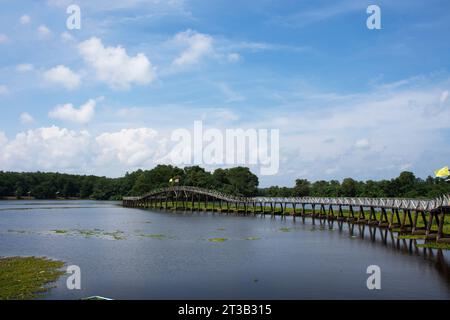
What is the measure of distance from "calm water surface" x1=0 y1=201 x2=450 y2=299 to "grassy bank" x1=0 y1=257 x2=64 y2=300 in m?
1.00

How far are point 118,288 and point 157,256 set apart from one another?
12.5m

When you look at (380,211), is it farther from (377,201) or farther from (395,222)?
(377,201)

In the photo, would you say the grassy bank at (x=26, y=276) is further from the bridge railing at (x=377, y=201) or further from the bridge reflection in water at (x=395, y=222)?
the bridge railing at (x=377, y=201)

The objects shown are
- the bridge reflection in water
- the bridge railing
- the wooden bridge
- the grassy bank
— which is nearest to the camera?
the grassy bank

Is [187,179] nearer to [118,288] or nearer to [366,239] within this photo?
[366,239]

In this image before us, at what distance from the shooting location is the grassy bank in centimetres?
2442

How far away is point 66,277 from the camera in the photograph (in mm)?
29453

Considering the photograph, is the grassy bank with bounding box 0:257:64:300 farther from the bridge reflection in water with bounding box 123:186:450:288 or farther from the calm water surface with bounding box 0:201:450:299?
the bridge reflection in water with bounding box 123:186:450:288

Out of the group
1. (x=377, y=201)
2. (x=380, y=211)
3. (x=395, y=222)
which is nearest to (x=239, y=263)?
(x=377, y=201)

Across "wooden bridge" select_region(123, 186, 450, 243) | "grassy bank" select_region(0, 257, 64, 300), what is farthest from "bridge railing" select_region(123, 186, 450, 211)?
"grassy bank" select_region(0, 257, 64, 300)

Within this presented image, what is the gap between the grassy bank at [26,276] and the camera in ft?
A: 80.1

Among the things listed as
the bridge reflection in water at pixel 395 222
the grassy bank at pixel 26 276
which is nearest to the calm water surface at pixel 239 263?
the bridge reflection in water at pixel 395 222

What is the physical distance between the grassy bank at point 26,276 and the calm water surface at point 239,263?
3.29ft

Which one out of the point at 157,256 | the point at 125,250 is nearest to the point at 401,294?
the point at 157,256
